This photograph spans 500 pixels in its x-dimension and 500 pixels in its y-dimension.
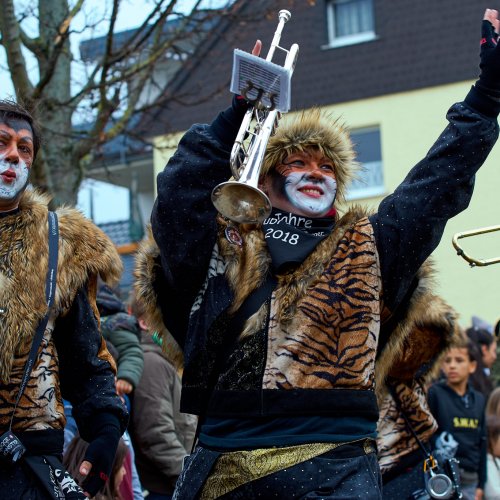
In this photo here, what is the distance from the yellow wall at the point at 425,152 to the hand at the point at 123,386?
1024 cm

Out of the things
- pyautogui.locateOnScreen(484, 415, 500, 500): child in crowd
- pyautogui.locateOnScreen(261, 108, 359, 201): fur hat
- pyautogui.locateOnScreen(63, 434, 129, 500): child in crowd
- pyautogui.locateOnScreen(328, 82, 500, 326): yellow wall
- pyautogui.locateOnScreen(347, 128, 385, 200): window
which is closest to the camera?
pyautogui.locateOnScreen(261, 108, 359, 201): fur hat

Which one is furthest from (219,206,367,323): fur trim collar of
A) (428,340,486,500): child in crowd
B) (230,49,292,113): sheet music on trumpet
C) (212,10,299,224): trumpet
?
(428,340,486,500): child in crowd

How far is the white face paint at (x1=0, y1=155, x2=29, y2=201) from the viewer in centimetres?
393

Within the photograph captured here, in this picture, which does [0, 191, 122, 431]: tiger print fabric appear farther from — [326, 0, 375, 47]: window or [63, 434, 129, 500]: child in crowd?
[326, 0, 375, 47]: window

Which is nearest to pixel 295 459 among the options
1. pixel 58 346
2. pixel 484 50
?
pixel 58 346

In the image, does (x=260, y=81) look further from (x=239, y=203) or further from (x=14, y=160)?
(x=14, y=160)

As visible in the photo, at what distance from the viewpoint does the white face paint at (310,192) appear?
387 centimetres

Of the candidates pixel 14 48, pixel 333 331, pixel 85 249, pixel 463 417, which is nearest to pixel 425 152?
pixel 463 417

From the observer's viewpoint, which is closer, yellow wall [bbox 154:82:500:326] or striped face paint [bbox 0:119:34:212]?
striped face paint [bbox 0:119:34:212]

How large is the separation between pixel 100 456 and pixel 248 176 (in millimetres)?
1236

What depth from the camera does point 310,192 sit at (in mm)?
3891

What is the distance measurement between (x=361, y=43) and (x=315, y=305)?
15.9 metres

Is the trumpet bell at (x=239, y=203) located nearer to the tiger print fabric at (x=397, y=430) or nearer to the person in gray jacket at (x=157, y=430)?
the tiger print fabric at (x=397, y=430)

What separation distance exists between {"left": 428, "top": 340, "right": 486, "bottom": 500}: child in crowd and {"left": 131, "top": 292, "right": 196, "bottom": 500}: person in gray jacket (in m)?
1.92
